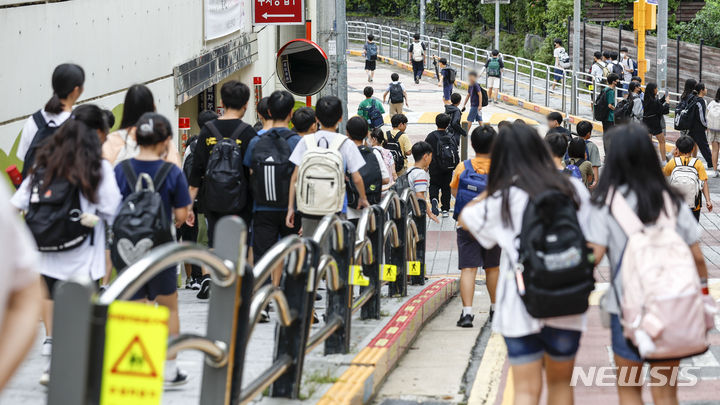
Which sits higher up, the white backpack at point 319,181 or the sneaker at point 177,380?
the white backpack at point 319,181

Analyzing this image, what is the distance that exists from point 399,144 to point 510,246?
9414 mm

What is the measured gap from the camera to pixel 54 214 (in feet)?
16.9

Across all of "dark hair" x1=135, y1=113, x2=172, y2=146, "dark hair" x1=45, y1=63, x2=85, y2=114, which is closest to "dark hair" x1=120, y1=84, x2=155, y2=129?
"dark hair" x1=45, y1=63, x2=85, y2=114

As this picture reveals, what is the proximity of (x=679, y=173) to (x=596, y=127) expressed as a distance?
1505cm

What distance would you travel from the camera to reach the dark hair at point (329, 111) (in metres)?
7.57

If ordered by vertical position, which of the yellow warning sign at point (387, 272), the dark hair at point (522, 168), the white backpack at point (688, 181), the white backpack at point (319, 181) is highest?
the dark hair at point (522, 168)

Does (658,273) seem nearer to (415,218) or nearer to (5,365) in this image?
(5,365)

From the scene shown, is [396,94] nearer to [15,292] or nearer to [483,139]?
[483,139]

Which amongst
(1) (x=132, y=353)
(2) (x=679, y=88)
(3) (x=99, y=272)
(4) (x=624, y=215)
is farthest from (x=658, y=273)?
(2) (x=679, y=88)

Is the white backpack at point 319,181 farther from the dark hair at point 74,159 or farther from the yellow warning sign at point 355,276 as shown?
the dark hair at point 74,159

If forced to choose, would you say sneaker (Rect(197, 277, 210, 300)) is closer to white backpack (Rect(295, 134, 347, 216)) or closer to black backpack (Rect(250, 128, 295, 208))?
black backpack (Rect(250, 128, 295, 208))

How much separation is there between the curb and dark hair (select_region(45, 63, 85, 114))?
2.24 m

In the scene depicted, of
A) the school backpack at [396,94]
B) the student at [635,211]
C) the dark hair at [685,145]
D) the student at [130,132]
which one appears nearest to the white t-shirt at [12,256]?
the student at [635,211]

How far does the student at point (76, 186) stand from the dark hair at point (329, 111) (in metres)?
2.44
